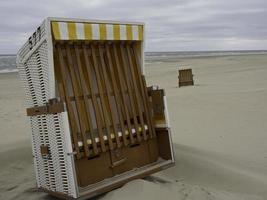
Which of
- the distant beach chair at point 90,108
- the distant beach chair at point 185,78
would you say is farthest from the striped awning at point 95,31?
the distant beach chair at point 185,78

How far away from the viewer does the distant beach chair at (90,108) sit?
14.9 feet

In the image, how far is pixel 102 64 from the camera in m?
5.12

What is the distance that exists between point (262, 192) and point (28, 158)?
3.86 metres

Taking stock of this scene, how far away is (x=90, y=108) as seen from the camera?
4984 millimetres

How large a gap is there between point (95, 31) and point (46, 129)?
4.06ft

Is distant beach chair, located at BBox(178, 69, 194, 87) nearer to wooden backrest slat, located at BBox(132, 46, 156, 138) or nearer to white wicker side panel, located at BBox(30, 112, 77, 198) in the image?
wooden backrest slat, located at BBox(132, 46, 156, 138)

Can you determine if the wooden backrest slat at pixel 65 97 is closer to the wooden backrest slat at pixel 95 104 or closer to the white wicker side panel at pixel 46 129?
the white wicker side panel at pixel 46 129

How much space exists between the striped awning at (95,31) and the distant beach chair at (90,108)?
0.01 meters

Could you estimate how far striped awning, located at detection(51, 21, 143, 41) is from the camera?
4.59 meters

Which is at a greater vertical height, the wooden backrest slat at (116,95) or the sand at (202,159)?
the wooden backrest slat at (116,95)

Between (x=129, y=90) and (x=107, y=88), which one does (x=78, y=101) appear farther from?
(x=129, y=90)

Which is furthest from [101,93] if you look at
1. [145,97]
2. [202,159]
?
[202,159]

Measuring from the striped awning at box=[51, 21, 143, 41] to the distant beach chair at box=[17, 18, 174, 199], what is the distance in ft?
0.03

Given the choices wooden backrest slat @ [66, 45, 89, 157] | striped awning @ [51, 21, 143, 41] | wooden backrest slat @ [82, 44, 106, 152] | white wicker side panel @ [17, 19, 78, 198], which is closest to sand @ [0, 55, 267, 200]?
white wicker side panel @ [17, 19, 78, 198]
